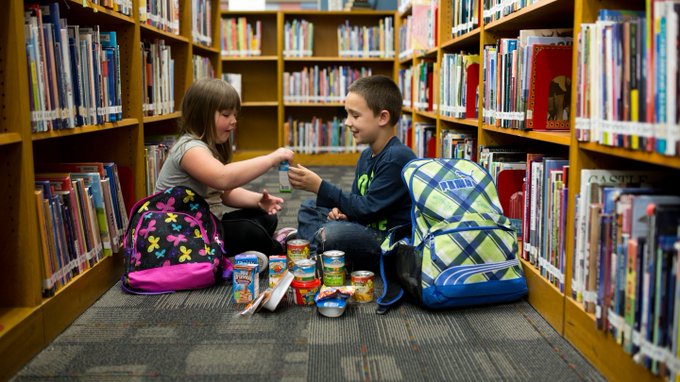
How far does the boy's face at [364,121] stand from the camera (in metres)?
2.62

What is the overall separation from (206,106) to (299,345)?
115cm

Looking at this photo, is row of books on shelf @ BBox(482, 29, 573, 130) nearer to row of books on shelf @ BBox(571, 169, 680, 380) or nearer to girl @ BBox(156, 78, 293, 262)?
row of books on shelf @ BBox(571, 169, 680, 380)

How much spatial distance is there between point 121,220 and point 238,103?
2.20ft

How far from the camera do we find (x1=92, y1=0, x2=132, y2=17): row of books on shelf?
2363 millimetres

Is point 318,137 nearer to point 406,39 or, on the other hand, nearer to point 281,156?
point 406,39

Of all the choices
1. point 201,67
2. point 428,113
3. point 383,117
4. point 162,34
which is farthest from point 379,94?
point 201,67

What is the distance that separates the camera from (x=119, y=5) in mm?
2539

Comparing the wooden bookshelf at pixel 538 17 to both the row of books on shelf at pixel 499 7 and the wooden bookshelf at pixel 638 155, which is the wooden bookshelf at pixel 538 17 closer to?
the row of books on shelf at pixel 499 7

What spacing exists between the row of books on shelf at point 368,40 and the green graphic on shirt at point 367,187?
4064mm

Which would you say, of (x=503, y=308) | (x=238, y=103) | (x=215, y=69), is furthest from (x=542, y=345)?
(x=215, y=69)

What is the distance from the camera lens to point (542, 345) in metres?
1.81

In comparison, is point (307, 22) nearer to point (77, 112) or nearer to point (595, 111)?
point (77, 112)

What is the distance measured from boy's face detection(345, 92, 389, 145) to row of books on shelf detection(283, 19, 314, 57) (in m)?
4.03

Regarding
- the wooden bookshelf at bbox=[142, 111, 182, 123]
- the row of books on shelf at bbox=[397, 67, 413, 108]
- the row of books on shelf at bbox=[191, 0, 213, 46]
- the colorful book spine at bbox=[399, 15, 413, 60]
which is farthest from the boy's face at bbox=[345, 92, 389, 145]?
the colorful book spine at bbox=[399, 15, 413, 60]
